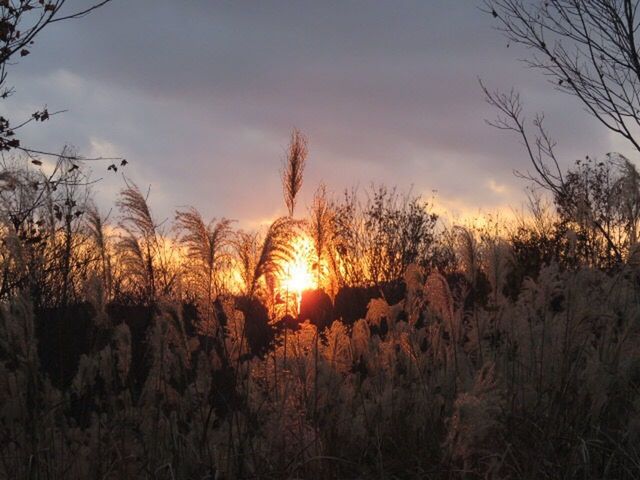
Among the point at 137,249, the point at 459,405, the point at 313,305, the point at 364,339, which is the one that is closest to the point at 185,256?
the point at 137,249

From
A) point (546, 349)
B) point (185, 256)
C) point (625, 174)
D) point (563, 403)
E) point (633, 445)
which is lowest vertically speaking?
point (633, 445)

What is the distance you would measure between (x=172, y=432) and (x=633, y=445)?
2233 mm

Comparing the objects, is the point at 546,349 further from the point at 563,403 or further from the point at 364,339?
the point at 364,339

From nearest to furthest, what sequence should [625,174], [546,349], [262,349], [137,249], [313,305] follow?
[546,349] < [625,174] < [137,249] < [262,349] < [313,305]

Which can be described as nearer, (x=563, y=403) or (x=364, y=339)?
(x=563, y=403)

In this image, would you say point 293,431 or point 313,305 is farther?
point 313,305

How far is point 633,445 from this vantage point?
3.60 m

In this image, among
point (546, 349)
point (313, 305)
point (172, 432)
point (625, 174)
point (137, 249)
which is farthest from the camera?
point (313, 305)

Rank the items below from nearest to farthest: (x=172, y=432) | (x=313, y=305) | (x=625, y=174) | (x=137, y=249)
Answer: (x=172, y=432)
(x=625, y=174)
(x=137, y=249)
(x=313, y=305)

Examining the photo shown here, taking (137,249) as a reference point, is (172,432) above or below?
below

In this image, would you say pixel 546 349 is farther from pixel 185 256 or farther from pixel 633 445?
pixel 185 256

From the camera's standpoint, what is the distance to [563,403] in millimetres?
3646

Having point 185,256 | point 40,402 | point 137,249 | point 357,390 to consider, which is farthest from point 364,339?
point 40,402

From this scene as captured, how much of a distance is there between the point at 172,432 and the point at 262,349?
14.1ft
